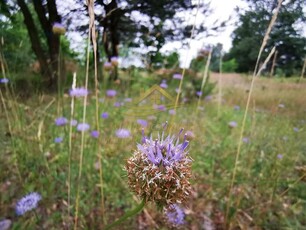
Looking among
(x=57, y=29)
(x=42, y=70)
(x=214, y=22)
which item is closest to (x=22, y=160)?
(x=42, y=70)

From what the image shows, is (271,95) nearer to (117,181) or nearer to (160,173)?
(117,181)

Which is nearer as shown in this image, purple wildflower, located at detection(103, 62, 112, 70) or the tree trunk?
the tree trunk

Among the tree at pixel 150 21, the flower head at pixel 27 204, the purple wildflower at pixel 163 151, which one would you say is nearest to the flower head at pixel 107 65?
the tree at pixel 150 21

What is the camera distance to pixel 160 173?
57 cm

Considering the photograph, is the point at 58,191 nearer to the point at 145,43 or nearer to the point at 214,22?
the point at 145,43

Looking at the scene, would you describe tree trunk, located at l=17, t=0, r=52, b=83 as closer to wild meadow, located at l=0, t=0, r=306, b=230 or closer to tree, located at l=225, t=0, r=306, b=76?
wild meadow, located at l=0, t=0, r=306, b=230

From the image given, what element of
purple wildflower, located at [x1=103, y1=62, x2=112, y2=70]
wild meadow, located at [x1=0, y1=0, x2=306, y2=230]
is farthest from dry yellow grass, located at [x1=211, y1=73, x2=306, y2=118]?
purple wildflower, located at [x1=103, y1=62, x2=112, y2=70]

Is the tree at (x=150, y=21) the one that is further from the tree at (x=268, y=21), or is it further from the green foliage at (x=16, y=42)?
the green foliage at (x=16, y=42)

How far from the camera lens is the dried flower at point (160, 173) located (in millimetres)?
562

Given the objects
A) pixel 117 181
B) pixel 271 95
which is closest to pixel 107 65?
pixel 117 181

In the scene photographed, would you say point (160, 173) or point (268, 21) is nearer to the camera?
point (160, 173)

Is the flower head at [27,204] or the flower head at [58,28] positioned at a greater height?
the flower head at [58,28]

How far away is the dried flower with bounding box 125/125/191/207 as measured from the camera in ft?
1.85

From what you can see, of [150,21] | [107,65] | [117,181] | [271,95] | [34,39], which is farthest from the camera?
[271,95]
